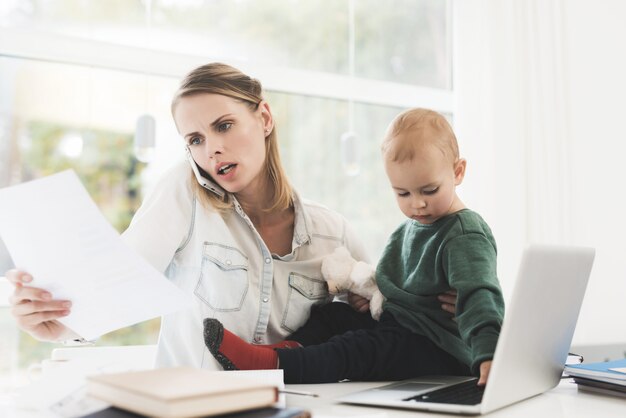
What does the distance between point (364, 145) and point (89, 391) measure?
2.06 metres

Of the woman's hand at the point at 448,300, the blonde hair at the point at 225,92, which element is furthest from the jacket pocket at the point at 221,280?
the woman's hand at the point at 448,300

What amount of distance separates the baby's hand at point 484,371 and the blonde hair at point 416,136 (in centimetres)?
43

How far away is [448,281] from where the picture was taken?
120 cm

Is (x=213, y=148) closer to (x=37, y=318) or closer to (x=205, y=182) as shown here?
(x=205, y=182)

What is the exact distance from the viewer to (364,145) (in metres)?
2.70

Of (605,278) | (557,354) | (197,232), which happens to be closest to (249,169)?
(197,232)

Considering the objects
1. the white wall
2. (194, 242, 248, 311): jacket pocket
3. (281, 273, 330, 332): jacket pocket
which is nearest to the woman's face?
(194, 242, 248, 311): jacket pocket

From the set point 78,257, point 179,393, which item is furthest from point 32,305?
point 179,393

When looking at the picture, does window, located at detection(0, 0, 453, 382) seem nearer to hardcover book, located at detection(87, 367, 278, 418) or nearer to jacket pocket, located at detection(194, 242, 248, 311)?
jacket pocket, located at detection(194, 242, 248, 311)

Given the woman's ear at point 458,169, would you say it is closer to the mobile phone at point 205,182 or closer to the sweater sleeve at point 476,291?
the sweater sleeve at point 476,291

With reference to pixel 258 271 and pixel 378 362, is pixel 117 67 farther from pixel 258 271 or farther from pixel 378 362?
pixel 378 362

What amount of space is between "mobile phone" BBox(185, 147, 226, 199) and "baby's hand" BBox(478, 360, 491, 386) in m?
0.73

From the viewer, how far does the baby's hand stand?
0.97m

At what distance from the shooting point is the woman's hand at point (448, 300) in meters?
1.20
